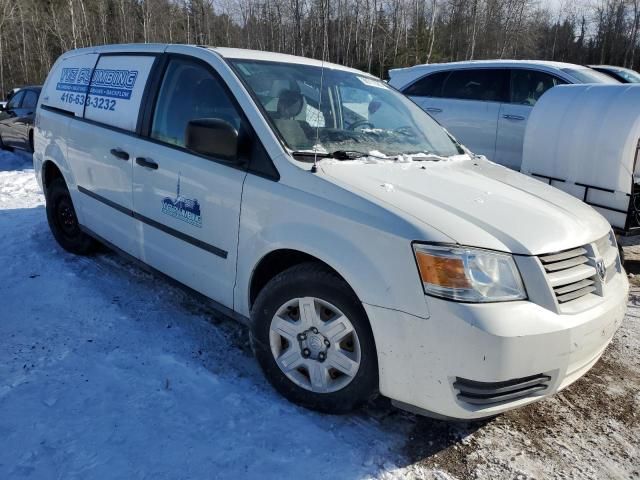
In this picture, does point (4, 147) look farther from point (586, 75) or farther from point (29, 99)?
point (586, 75)

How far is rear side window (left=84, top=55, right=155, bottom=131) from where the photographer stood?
3.71m

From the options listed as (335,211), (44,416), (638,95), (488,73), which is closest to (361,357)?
(335,211)

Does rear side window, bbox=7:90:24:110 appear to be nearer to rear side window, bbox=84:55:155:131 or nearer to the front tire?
rear side window, bbox=84:55:155:131

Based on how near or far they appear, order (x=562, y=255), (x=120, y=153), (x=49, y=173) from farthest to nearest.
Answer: (x=49, y=173) → (x=120, y=153) → (x=562, y=255)

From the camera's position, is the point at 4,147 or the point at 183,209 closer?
the point at 183,209

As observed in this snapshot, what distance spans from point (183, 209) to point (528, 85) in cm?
527

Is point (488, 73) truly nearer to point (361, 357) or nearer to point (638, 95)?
point (638, 95)

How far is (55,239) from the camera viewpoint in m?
5.18

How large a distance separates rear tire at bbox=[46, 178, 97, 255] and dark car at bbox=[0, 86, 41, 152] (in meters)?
7.05

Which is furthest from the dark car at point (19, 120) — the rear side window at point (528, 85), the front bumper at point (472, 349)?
the front bumper at point (472, 349)

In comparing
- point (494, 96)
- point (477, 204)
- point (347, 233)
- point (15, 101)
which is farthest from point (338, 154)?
point (15, 101)

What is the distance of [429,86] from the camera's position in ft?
25.0

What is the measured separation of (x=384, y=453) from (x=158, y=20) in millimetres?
39566

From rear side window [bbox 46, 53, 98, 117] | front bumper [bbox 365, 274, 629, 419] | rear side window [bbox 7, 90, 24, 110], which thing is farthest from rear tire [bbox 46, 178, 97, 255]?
rear side window [bbox 7, 90, 24, 110]
